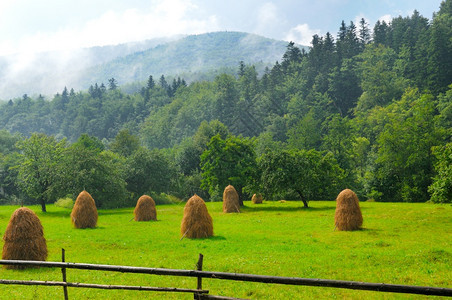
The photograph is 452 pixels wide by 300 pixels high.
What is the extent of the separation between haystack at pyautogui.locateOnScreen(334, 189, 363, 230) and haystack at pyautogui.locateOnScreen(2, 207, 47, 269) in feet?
58.5

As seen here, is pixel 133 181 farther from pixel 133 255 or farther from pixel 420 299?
pixel 420 299

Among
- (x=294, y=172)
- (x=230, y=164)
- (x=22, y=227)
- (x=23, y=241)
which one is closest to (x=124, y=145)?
(x=230, y=164)

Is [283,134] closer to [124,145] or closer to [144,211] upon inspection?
[124,145]

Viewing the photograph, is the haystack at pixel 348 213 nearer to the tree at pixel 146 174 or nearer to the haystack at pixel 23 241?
the haystack at pixel 23 241

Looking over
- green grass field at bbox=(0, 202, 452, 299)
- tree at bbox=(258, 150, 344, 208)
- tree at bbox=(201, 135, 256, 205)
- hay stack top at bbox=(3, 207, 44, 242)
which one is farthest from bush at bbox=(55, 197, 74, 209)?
hay stack top at bbox=(3, 207, 44, 242)

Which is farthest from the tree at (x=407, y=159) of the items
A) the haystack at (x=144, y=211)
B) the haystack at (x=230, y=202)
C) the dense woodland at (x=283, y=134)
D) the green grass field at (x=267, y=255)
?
the haystack at (x=144, y=211)

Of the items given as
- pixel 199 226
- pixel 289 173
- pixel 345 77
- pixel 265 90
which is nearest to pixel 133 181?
pixel 289 173

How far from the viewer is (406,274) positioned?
13.5m

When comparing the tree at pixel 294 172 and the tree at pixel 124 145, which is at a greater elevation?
the tree at pixel 124 145

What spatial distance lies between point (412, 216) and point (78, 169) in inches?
1536

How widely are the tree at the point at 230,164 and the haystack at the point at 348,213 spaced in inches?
930

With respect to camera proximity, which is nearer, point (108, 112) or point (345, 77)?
point (345, 77)

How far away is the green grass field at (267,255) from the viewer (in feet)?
40.9

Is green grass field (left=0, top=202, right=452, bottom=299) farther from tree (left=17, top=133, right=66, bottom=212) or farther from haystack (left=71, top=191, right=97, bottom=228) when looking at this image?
tree (left=17, top=133, right=66, bottom=212)
